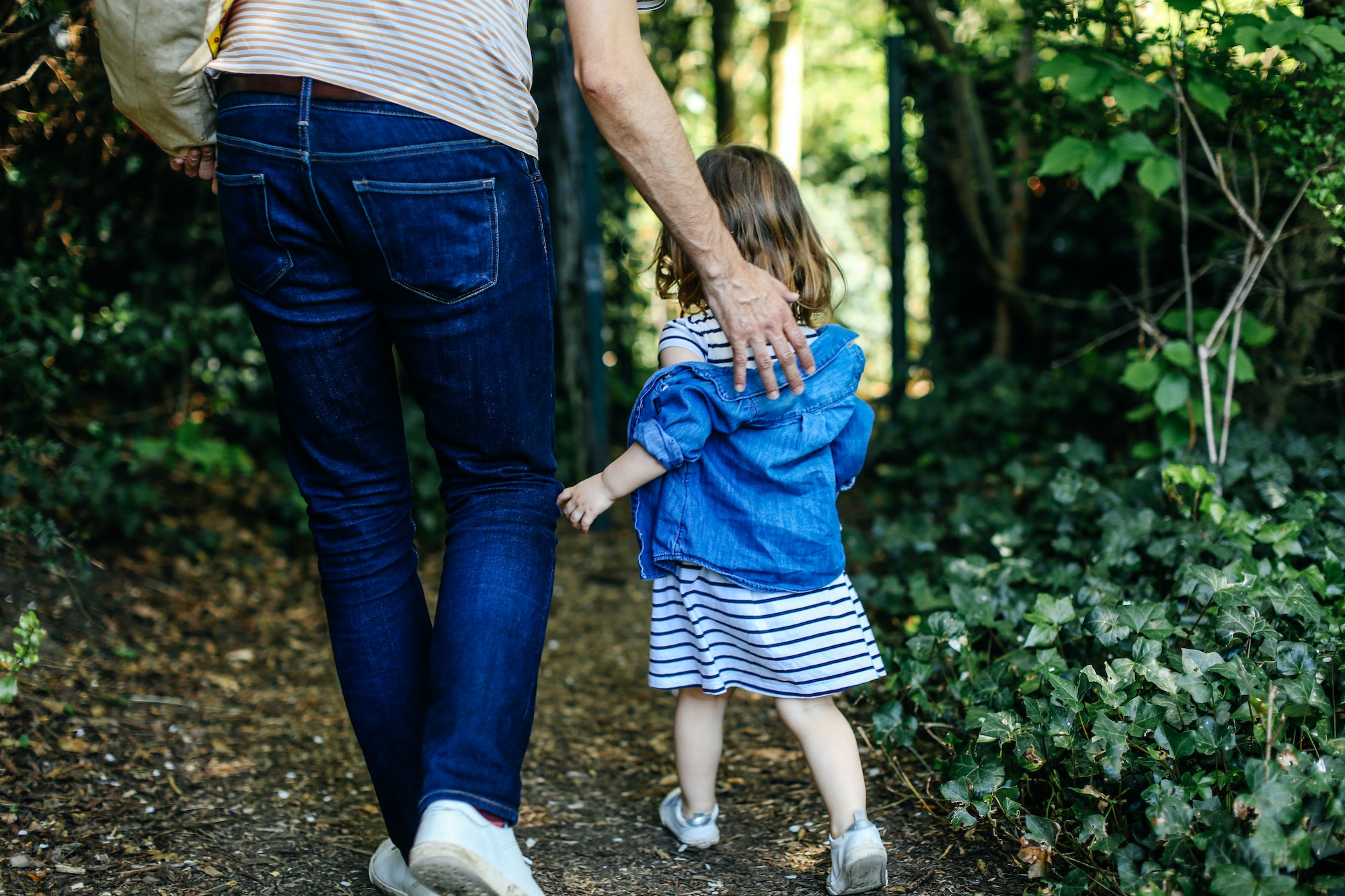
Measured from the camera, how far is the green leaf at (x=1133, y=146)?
2562mm

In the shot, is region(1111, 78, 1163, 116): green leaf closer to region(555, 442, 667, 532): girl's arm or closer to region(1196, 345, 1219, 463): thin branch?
region(1196, 345, 1219, 463): thin branch

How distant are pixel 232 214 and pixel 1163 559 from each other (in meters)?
2.10

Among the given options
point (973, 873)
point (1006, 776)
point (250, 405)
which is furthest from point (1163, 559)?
point (250, 405)

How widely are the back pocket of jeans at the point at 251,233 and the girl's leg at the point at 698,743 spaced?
104cm

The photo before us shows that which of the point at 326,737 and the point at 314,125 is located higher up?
the point at 314,125

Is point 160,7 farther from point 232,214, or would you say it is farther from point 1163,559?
point 1163,559

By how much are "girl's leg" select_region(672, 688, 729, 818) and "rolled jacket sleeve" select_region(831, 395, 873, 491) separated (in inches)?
19.2

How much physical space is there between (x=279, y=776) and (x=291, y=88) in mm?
1586

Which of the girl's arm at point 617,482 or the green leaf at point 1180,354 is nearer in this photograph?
the girl's arm at point 617,482

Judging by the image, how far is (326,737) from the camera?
99.2 inches

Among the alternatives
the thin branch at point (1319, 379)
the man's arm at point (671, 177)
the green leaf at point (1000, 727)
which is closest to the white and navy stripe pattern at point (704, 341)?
the man's arm at point (671, 177)

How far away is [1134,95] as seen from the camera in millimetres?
2422

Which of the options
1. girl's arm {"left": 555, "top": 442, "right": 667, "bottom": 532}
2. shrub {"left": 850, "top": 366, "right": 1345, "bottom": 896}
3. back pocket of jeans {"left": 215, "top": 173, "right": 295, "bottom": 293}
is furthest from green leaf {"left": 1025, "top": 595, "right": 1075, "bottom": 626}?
back pocket of jeans {"left": 215, "top": 173, "right": 295, "bottom": 293}

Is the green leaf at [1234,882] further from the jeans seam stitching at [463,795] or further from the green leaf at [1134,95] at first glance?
the green leaf at [1134,95]
